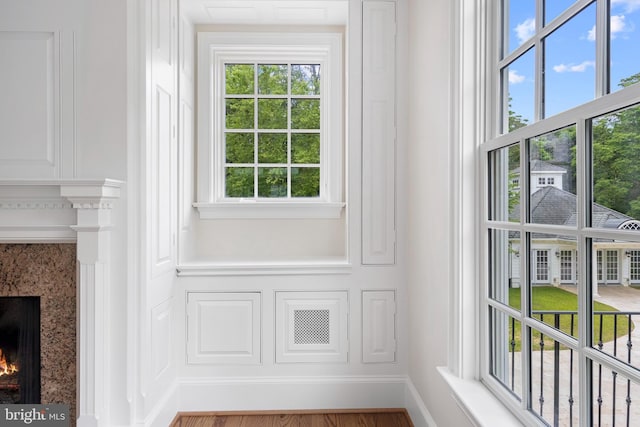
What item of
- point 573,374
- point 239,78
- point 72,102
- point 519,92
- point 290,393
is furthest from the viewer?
point 239,78

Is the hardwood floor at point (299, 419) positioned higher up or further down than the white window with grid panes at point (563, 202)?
further down

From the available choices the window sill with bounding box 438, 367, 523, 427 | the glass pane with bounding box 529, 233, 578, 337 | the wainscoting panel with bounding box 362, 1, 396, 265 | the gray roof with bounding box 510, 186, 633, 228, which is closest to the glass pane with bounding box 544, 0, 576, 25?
the gray roof with bounding box 510, 186, 633, 228

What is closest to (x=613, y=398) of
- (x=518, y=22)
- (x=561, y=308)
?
(x=561, y=308)

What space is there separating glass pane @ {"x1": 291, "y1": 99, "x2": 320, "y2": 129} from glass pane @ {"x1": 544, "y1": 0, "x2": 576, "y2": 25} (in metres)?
1.97

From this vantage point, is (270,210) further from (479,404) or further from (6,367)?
(479,404)

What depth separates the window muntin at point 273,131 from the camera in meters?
3.11

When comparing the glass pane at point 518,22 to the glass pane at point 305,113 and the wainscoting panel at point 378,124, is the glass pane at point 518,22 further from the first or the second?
the glass pane at point 305,113

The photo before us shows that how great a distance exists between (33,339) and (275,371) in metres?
1.28

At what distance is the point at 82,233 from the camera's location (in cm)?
196

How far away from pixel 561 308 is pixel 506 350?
0.40 meters

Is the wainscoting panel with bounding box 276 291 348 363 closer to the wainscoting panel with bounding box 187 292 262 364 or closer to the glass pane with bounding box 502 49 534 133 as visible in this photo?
the wainscoting panel with bounding box 187 292 262 364

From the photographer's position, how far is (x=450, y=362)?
1791mm

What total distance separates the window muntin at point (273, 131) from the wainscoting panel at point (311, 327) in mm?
832

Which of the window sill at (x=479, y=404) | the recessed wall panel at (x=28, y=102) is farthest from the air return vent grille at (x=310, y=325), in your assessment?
the recessed wall panel at (x=28, y=102)
